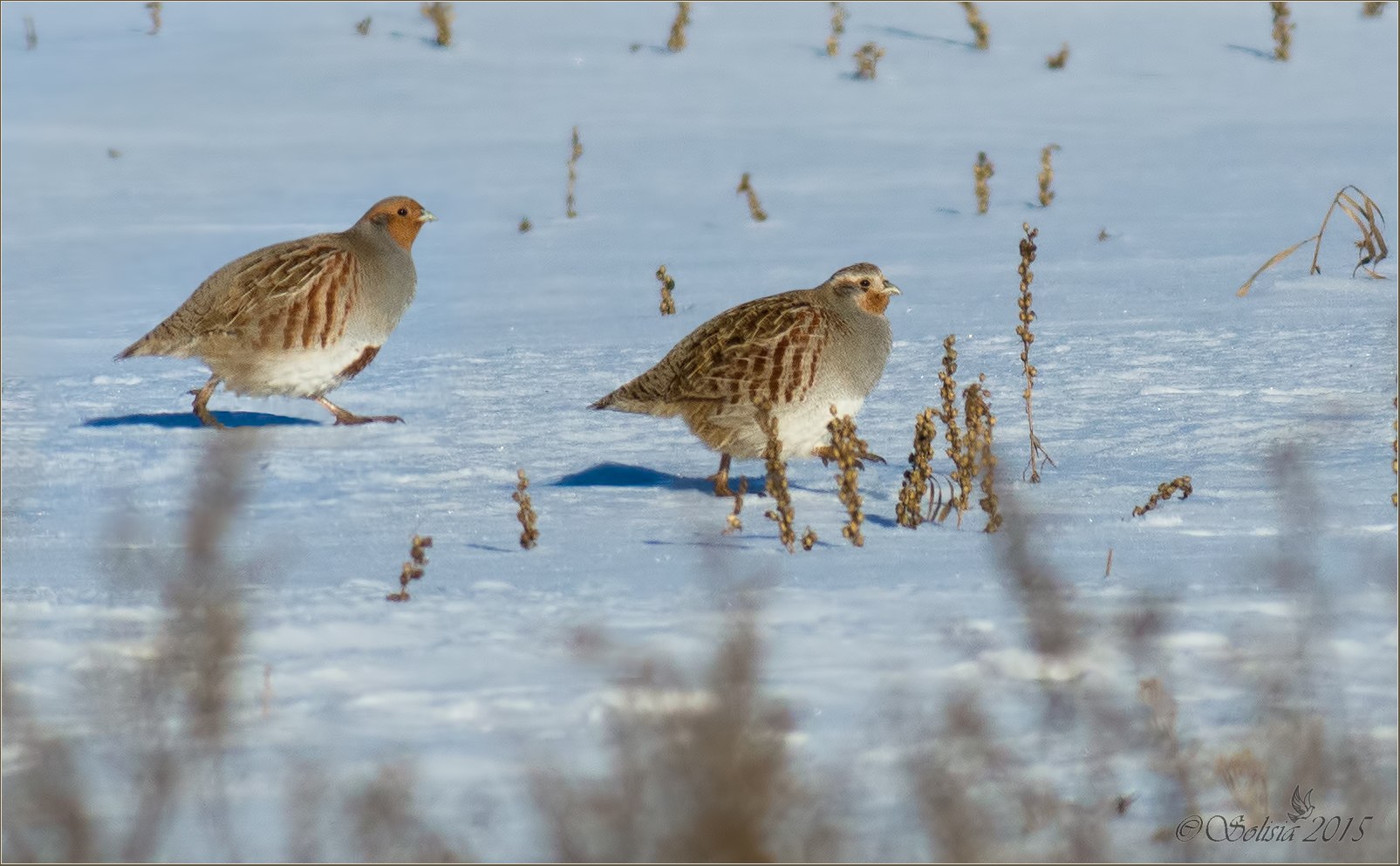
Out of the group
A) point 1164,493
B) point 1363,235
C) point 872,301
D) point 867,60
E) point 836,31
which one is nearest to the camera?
point 1164,493

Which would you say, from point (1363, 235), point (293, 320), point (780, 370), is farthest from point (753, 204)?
point (780, 370)

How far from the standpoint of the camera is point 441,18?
500 inches

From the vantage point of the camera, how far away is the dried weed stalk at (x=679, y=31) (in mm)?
12359

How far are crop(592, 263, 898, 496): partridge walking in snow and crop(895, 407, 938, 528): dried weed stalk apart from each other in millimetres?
304

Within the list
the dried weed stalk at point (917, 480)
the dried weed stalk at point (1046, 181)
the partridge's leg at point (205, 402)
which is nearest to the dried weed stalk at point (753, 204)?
the dried weed stalk at point (1046, 181)

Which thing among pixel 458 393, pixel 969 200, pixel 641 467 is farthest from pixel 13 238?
pixel 641 467

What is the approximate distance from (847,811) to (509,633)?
3.34 ft

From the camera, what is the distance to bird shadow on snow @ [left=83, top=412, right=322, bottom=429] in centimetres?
553

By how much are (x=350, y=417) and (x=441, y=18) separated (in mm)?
7762

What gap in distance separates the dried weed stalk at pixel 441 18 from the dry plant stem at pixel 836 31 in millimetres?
2720

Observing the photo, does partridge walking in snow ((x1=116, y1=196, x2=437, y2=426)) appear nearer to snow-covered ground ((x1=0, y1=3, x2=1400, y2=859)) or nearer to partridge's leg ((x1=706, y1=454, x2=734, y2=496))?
snow-covered ground ((x1=0, y1=3, x2=1400, y2=859))

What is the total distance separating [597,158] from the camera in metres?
10.4

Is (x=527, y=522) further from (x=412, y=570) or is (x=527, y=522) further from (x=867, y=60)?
(x=867, y=60)

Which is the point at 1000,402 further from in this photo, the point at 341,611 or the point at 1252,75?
the point at 1252,75
